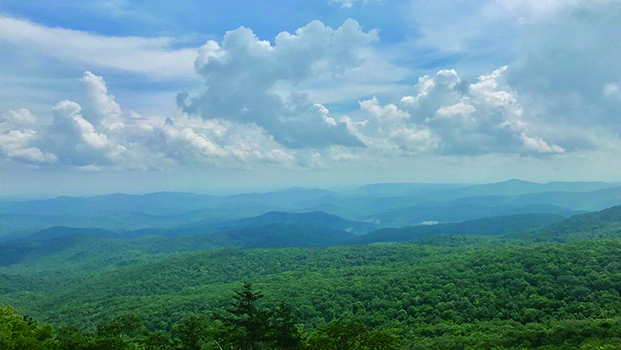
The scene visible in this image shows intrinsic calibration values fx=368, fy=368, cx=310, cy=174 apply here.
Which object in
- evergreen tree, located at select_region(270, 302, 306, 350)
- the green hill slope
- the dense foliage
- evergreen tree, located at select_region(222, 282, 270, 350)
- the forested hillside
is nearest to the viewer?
evergreen tree, located at select_region(222, 282, 270, 350)

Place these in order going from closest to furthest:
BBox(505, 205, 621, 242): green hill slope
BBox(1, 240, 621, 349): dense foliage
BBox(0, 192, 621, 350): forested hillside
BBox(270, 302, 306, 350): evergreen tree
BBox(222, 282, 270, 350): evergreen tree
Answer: BBox(222, 282, 270, 350): evergreen tree < BBox(270, 302, 306, 350): evergreen tree < BBox(0, 192, 621, 350): forested hillside < BBox(1, 240, 621, 349): dense foliage < BBox(505, 205, 621, 242): green hill slope

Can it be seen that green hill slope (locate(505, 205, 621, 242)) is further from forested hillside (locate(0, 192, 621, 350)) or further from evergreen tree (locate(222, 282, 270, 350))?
evergreen tree (locate(222, 282, 270, 350))

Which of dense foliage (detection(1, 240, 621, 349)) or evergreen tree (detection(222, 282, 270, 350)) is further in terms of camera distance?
dense foliage (detection(1, 240, 621, 349))

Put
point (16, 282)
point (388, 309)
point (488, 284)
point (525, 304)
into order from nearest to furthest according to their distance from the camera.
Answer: point (525, 304), point (388, 309), point (488, 284), point (16, 282)

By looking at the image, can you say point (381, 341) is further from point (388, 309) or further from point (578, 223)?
point (578, 223)

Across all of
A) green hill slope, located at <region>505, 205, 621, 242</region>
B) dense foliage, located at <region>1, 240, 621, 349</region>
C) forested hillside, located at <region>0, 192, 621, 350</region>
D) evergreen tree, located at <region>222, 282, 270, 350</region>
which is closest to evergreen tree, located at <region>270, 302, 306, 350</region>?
forested hillside, located at <region>0, 192, 621, 350</region>

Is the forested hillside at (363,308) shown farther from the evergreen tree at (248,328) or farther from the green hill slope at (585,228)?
the green hill slope at (585,228)

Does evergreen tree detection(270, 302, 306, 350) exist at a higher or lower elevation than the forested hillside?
higher

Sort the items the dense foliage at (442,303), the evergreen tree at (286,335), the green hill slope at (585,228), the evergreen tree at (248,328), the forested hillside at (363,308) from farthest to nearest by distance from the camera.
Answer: the green hill slope at (585,228)
the dense foliage at (442,303)
the forested hillside at (363,308)
the evergreen tree at (286,335)
the evergreen tree at (248,328)

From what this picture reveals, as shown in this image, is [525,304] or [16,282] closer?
[525,304]

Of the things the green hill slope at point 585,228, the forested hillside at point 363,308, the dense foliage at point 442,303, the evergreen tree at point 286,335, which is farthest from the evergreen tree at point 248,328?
the green hill slope at point 585,228

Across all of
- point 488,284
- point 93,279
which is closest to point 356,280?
point 488,284
